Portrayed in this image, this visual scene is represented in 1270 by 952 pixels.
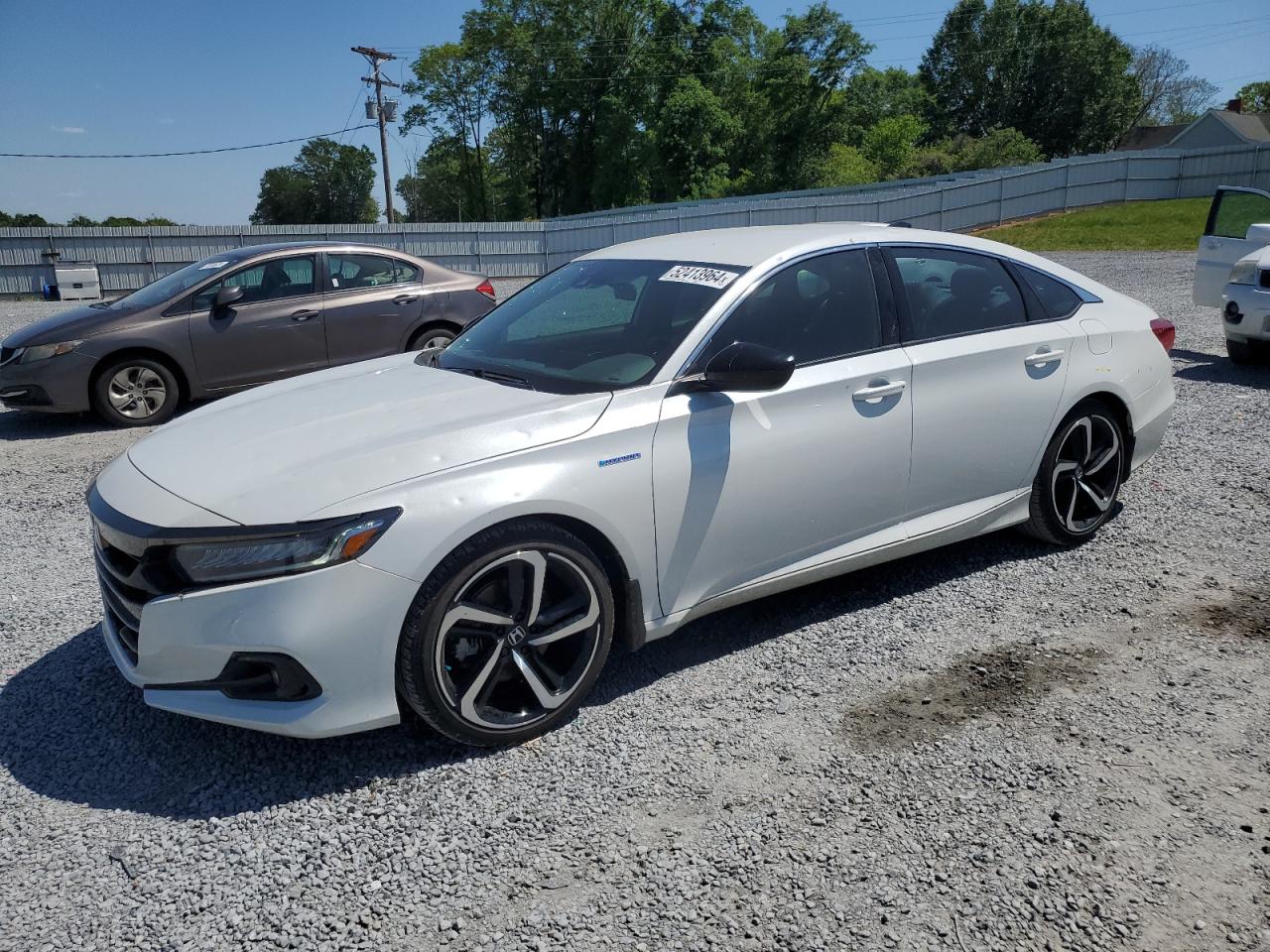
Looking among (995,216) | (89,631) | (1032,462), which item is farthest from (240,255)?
(995,216)

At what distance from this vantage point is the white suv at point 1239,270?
30.0ft

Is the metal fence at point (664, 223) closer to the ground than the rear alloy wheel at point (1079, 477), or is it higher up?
higher up

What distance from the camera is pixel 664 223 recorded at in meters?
28.9

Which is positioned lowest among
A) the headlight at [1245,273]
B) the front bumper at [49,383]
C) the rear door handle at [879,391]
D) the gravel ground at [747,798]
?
the gravel ground at [747,798]

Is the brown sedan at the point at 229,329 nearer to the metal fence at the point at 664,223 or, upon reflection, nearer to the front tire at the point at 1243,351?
the front tire at the point at 1243,351

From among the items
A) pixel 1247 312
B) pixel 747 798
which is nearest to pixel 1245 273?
pixel 1247 312

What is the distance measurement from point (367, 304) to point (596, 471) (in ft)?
22.4

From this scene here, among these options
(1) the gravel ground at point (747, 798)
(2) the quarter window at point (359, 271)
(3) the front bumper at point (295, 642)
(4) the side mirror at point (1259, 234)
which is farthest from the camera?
(4) the side mirror at point (1259, 234)

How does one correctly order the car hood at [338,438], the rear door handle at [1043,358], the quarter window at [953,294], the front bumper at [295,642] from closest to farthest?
the front bumper at [295,642] < the car hood at [338,438] < the quarter window at [953,294] < the rear door handle at [1043,358]

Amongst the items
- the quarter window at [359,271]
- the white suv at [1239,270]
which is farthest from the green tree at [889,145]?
the quarter window at [359,271]

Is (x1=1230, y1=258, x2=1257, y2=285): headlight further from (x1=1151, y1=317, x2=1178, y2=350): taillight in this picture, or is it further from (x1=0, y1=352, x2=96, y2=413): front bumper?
(x1=0, y1=352, x2=96, y2=413): front bumper

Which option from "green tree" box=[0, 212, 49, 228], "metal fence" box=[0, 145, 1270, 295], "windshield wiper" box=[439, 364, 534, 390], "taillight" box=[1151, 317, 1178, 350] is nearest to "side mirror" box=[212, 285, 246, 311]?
"windshield wiper" box=[439, 364, 534, 390]

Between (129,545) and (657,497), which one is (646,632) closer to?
(657,497)

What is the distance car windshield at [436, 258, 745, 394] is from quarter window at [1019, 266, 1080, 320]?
5.84ft
